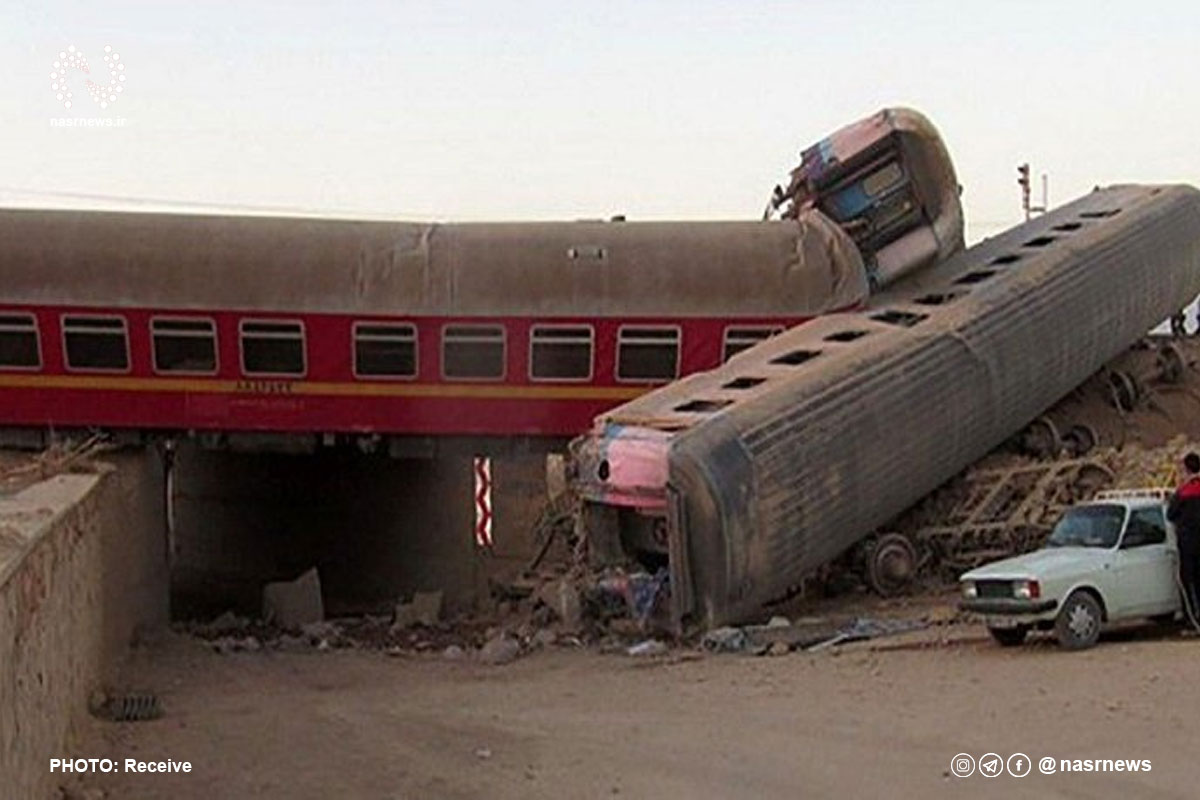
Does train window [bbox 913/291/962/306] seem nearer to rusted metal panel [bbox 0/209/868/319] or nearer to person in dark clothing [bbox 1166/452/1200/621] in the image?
rusted metal panel [bbox 0/209/868/319]

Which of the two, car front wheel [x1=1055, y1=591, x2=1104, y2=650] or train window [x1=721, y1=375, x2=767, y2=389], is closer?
car front wheel [x1=1055, y1=591, x2=1104, y2=650]

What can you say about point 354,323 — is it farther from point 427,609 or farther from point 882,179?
point 882,179

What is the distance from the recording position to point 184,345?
1973cm

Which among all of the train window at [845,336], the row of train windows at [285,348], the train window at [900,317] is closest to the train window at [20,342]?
the row of train windows at [285,348]

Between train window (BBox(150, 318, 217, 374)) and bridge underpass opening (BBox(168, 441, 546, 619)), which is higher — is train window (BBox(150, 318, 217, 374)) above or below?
above

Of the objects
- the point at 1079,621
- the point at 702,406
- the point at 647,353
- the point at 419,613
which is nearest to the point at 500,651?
the point at 702,406

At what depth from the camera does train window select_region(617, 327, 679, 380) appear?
65.5 ft

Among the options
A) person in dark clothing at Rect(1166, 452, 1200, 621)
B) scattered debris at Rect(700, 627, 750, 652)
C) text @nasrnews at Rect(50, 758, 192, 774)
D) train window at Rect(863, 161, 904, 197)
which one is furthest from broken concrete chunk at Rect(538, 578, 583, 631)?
train window at Rect(863, 161, 904, 197)

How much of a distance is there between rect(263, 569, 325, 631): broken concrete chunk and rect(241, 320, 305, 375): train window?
8.54 feet

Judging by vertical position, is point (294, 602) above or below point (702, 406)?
below

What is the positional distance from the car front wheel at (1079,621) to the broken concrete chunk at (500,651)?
15.7ft

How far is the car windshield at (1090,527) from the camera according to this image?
43.9ft

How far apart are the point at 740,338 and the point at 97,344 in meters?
7.48

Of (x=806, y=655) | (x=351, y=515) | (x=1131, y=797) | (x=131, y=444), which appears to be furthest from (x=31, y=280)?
(x=1131, y=797)
